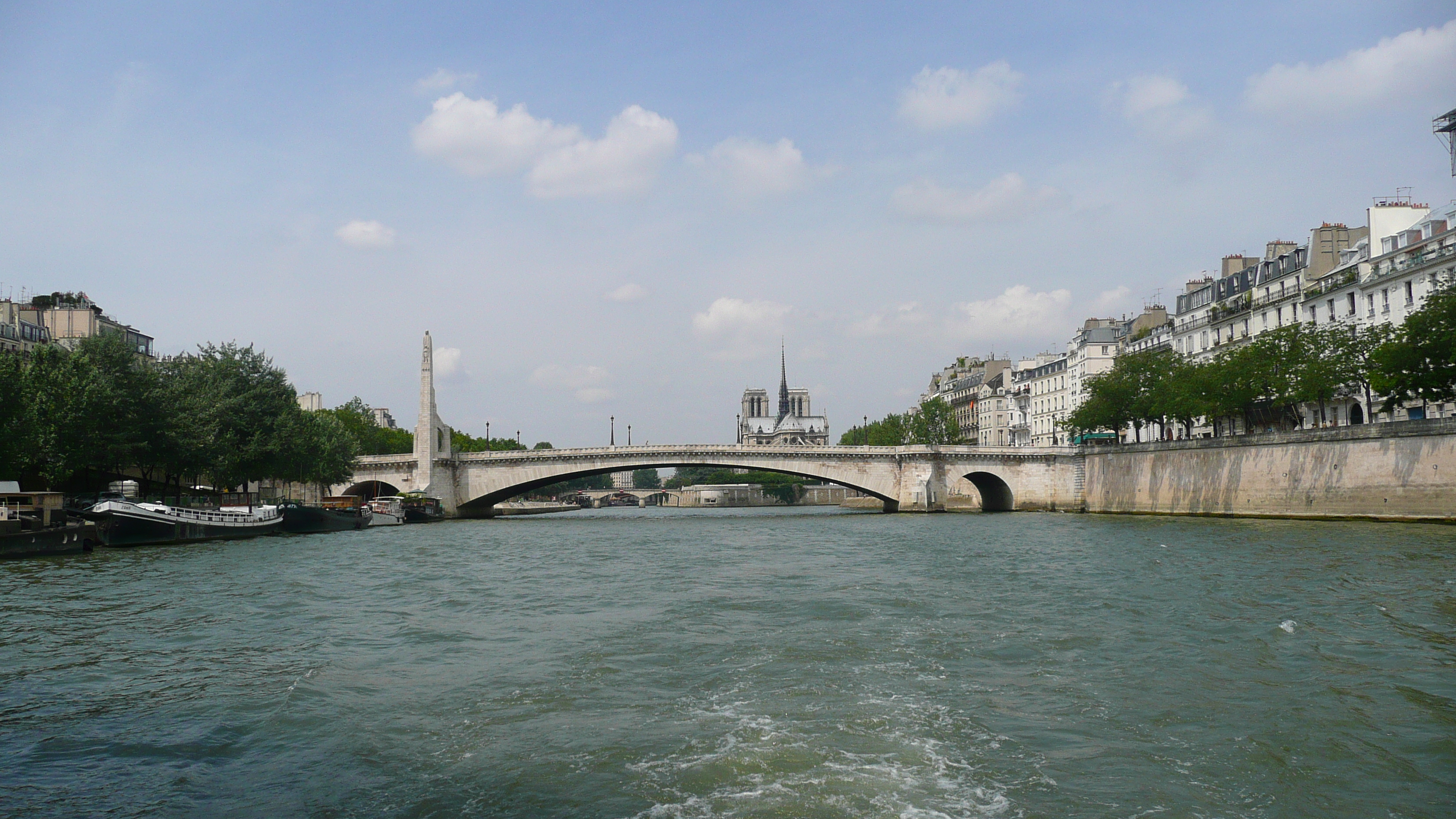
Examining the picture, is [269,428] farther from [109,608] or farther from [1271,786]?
[1271,786]

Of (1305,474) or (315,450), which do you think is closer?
(1305,474)

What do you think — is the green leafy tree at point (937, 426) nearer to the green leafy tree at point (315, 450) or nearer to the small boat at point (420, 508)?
the small boat at point (420, 508)

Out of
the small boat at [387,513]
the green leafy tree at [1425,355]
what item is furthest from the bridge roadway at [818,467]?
the green leafy tree at [1425,355]

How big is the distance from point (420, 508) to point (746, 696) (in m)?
60.0

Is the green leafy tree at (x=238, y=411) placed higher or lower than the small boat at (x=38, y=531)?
higher

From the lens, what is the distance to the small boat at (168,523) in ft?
123

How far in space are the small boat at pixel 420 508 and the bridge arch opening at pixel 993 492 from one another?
37302mm

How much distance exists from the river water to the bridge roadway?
4780cm

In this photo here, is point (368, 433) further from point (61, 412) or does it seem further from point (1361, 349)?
point (1361, 349)

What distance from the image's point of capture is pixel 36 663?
1357 cm

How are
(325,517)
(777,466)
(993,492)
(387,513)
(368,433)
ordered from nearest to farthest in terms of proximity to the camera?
(325,517) < (387,513) < (777,466) < (993,492) < (368,433)

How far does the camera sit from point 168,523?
40.0 meters

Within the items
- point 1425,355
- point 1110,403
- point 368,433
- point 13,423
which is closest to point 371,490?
point 368,433

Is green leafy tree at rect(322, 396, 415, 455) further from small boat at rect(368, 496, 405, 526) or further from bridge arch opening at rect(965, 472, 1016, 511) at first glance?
bridge arch opening at rect(965, 472, 1016, 511)
